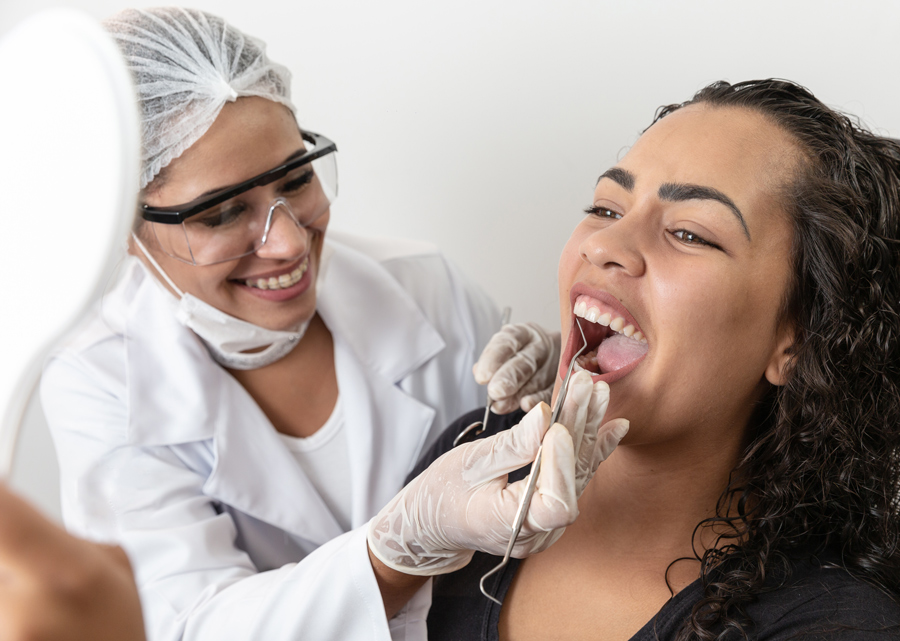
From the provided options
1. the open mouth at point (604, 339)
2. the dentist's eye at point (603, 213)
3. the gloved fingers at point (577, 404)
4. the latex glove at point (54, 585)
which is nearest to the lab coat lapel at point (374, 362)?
the open mouth at point (604, 339)

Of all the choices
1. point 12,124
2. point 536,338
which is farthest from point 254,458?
point 12,124

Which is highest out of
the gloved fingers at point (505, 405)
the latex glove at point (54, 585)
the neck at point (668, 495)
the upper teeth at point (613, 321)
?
the latex glove at point (54, 585)

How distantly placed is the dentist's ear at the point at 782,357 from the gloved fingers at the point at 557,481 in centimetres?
46

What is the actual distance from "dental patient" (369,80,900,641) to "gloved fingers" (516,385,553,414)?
22 cm

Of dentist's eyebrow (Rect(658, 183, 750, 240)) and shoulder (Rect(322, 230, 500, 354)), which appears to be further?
shoulder (Rect(322, 230, 500, 354))

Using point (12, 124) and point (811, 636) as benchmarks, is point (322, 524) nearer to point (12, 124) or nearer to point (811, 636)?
point (811, 636)

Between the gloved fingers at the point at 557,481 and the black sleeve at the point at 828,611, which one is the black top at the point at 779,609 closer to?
the black sleeve at the point at 828,611

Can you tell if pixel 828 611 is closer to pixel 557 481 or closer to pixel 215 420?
pixel 557 481

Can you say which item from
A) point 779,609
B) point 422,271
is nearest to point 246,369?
point 422,271

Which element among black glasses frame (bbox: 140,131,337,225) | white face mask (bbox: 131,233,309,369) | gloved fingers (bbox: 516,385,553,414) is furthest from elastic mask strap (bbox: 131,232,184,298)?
gloved fingers (bbox: 516,385,553,414)

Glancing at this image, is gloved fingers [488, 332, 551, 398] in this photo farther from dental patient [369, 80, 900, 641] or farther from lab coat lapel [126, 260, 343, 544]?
lab coat lapel [126, 260, 343, 544]

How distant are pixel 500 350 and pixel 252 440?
628mm

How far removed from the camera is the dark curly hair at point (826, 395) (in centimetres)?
113

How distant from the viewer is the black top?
1.05m
